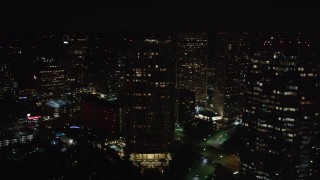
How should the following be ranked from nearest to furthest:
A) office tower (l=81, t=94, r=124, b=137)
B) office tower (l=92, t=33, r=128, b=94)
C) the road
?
the road
office tower (l=81, t=94, r=124, b=137)
office tower (l=92, t=33, r=128, b=94)

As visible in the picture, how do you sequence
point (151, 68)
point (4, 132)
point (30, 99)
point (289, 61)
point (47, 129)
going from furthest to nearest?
point (30, 99)
point (47, 129)
point (4, 132)
point (151, 68)
point (289, 61)

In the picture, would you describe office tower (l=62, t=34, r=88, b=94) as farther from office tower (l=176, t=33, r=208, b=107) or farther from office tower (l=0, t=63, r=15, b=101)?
office tower (l=176, t=33, r=208, b=107)

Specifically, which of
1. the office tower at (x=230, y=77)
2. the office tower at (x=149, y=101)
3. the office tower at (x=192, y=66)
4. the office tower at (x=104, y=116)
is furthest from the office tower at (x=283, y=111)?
the office tower at (x=192, y=66)

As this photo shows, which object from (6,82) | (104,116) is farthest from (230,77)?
(6,82)

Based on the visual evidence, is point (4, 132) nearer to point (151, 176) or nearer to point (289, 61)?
point (151, 176)

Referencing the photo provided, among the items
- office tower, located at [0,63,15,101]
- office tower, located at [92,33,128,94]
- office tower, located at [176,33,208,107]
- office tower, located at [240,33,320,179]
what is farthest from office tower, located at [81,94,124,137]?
office tower, located at [176,33,208,107]

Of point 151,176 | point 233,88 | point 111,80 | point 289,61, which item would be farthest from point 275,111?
point 111,80

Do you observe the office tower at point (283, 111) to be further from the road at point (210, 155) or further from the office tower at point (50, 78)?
the office tower at point (50, 78)
